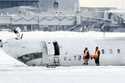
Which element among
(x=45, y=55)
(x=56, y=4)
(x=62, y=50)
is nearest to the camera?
(x=45, y=55)

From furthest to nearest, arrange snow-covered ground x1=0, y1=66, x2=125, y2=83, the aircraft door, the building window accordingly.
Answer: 1. the building window
2. the aircraft door
3. snow-covered ground x1=0, y1=66, x2=125, y2=83

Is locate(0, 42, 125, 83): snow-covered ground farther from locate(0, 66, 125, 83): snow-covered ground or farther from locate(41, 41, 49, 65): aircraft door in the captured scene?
locate(41, 41, 49, 65): aircraft door

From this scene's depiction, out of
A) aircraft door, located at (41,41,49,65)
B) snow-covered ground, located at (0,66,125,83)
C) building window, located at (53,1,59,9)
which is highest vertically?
snow-covered ground, located at (0,66,125,83)

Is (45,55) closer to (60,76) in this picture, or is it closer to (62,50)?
(62,50)

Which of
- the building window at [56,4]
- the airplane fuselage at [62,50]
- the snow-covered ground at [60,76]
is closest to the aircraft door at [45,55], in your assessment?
the airplane fuselage at [62,50]

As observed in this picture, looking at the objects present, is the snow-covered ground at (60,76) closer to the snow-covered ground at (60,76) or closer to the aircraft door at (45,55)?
the snow-covered ground at (60,76)

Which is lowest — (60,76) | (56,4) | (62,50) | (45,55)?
(45,55)

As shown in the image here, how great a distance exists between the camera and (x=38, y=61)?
51.2 ft

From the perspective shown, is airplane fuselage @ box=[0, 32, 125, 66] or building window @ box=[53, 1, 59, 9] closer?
airplane fuselage @ box=[0, 32, 125, 66]

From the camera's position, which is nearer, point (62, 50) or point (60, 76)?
point (60, 76)

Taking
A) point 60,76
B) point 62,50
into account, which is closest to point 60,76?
point 60,76

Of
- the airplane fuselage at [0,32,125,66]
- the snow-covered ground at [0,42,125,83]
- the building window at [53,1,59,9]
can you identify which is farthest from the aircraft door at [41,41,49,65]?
the building window at [53,1,59,9]

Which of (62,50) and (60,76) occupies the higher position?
(60,76)

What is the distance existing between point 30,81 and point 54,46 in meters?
11.3
